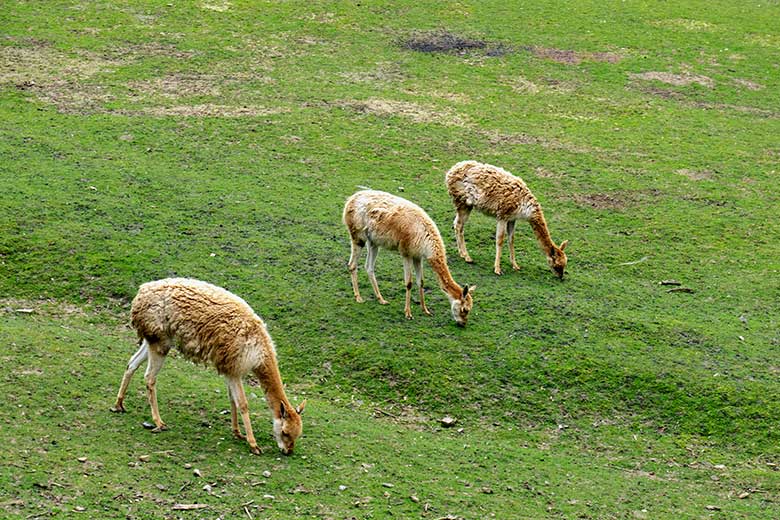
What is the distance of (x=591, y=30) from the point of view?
3144 cm

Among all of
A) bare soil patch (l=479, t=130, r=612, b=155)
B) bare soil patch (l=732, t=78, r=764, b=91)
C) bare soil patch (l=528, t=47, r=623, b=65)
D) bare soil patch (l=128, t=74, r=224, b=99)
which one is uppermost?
bare soil patch (l=528, t=47, r=623, b=65)

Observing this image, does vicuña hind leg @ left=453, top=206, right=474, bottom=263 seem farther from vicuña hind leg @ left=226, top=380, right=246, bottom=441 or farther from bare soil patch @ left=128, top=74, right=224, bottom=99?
bare soil patch @ left=128, top=74, right=224, bottom=99

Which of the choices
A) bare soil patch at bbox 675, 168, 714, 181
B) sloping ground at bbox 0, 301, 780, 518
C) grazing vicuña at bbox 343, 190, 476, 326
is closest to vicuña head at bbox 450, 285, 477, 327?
grazing vicuña at bbox 343, 190, 476, 326

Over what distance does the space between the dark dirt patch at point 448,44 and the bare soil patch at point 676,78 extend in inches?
164

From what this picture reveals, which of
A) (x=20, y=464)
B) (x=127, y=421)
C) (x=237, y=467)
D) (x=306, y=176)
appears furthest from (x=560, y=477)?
(x=306, y=176)

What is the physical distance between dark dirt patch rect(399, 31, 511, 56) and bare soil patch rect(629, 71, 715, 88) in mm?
4155

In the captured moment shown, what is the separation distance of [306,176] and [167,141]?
356 centimetres

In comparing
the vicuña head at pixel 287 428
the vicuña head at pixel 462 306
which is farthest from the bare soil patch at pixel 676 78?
the vicuña head at pixel 287 428

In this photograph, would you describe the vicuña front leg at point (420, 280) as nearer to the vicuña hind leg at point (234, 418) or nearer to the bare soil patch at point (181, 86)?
the vicuña hind leg at point (234, 418)

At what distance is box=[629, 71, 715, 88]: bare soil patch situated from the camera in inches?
1117

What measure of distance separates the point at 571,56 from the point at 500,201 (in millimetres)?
13653

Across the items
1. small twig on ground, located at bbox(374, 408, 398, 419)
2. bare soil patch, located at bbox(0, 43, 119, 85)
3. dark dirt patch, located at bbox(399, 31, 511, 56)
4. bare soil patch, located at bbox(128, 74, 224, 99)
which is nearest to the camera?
small twig on ground, located at bbox(374, 408, 398, 419)

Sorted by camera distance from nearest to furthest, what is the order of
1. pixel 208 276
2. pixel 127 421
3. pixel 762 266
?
pixel 127 421 < pixel 208 276 < pixel 762 266

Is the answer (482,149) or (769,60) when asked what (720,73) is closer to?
(769,60)
